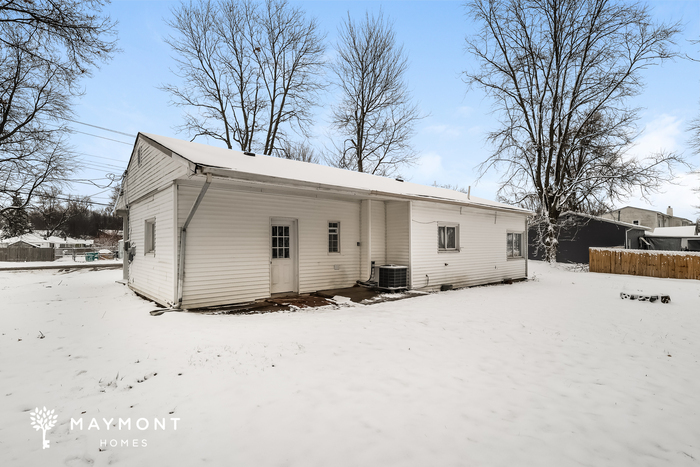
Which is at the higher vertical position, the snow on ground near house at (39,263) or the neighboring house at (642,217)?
the neighboring house at (642,217)

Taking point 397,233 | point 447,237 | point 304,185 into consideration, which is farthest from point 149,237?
point 447,237

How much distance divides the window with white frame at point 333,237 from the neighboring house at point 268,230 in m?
0.03

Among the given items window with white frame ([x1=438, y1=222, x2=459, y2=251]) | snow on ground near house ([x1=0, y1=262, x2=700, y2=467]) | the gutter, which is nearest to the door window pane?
the gutter

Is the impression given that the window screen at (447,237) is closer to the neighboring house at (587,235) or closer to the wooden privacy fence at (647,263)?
the wooden privacy fence at (647,263)

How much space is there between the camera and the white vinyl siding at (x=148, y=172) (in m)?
6.91

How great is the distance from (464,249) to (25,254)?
1353 inches

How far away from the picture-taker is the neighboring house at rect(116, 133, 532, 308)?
6758 millimetres

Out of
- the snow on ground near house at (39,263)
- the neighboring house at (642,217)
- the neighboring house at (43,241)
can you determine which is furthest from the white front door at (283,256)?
the neighboring house at (43,241)

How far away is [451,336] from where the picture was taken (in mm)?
5383

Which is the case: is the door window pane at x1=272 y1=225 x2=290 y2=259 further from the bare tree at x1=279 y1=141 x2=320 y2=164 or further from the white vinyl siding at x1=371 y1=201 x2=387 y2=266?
the bare tree at x1=279 y1=141 x2=320 y2=164

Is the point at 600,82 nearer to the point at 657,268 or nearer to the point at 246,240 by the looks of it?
the point at 657,268

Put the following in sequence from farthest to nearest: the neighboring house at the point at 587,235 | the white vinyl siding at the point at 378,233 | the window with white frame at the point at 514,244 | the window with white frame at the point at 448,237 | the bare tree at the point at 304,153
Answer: the bare tree at the point at 304,153 < the neighboring house at the point at 587,235 < the window with white frame at the point at 514,244 < the window with white frame at the point at 448,237 < the white vinyl siding at the point at 378,233

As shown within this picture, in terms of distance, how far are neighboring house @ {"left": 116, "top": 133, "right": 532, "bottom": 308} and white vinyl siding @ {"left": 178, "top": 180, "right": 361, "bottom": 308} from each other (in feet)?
0.08

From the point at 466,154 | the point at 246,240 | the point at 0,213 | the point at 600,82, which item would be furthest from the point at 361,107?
the point at 0,213
